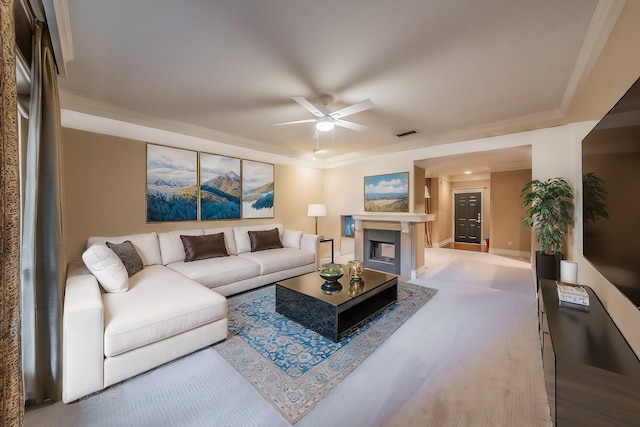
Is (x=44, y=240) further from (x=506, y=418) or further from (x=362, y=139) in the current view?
(x=362, y=139)

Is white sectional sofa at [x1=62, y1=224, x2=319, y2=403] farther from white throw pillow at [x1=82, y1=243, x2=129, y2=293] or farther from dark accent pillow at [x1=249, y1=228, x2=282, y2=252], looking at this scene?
dark accent pillow at [x1=249, y1=228, x2=282, y2=252]

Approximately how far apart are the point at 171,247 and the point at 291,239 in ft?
6.39

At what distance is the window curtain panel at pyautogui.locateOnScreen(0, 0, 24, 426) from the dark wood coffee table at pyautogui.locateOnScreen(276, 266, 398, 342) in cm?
192

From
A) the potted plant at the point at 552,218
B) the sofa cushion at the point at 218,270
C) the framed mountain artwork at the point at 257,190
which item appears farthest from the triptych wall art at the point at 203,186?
the potted plant at the point at 552,218

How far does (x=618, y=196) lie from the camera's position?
4.45 feet

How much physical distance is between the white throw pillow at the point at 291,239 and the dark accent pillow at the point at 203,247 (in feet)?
3.95

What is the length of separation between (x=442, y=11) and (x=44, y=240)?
119 inches

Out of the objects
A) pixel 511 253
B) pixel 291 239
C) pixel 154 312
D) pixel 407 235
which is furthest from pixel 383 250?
pixel 154 312

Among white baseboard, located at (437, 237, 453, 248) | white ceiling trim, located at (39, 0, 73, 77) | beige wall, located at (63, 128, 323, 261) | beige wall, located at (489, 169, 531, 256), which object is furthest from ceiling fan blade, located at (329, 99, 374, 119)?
white baseboard, located at (437, 237, 453, 248)

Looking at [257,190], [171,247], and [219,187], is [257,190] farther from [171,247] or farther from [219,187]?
[171,247]

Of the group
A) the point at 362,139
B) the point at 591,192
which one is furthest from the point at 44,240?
the point at 362,139

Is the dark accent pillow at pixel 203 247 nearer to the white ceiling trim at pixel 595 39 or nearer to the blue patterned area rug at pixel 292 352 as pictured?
the blue patterned area rug at pixel 292 352

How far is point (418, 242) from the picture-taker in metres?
4.66

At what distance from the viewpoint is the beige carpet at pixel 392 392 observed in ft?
5.01
